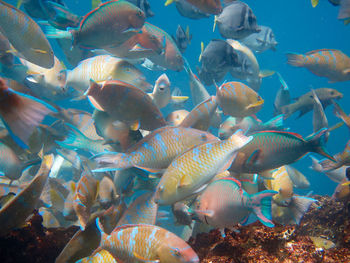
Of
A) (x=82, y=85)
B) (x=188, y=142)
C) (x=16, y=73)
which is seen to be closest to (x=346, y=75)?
(x=188, y=142)

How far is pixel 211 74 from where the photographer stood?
4582mm

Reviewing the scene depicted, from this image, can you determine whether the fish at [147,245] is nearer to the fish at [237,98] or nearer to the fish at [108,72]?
the fish at [108,72]

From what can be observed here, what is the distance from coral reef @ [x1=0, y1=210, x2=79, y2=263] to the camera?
1.37 metres

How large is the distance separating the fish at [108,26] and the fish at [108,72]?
23 centimetres

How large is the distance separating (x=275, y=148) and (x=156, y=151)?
1.10 metres

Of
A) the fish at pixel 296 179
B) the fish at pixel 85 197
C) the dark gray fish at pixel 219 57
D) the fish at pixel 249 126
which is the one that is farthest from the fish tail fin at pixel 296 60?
the fish at pixel 85 197

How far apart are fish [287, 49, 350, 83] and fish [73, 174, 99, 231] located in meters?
4.30

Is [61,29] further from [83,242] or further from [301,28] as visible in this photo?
[301,28]

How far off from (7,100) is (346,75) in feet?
17.2

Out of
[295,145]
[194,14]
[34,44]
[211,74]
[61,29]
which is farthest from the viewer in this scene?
[194,14]

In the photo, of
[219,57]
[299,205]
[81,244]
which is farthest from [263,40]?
[81,244]

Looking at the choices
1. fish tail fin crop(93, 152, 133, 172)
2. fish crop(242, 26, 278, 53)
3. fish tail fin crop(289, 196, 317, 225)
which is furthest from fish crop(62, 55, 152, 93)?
fish crop(242, 26, 278, 53)

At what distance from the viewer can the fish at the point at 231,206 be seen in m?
1.52

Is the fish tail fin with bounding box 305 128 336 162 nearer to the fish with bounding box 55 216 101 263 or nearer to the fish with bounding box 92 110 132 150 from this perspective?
the fish with bounding box 92 110 132 150
